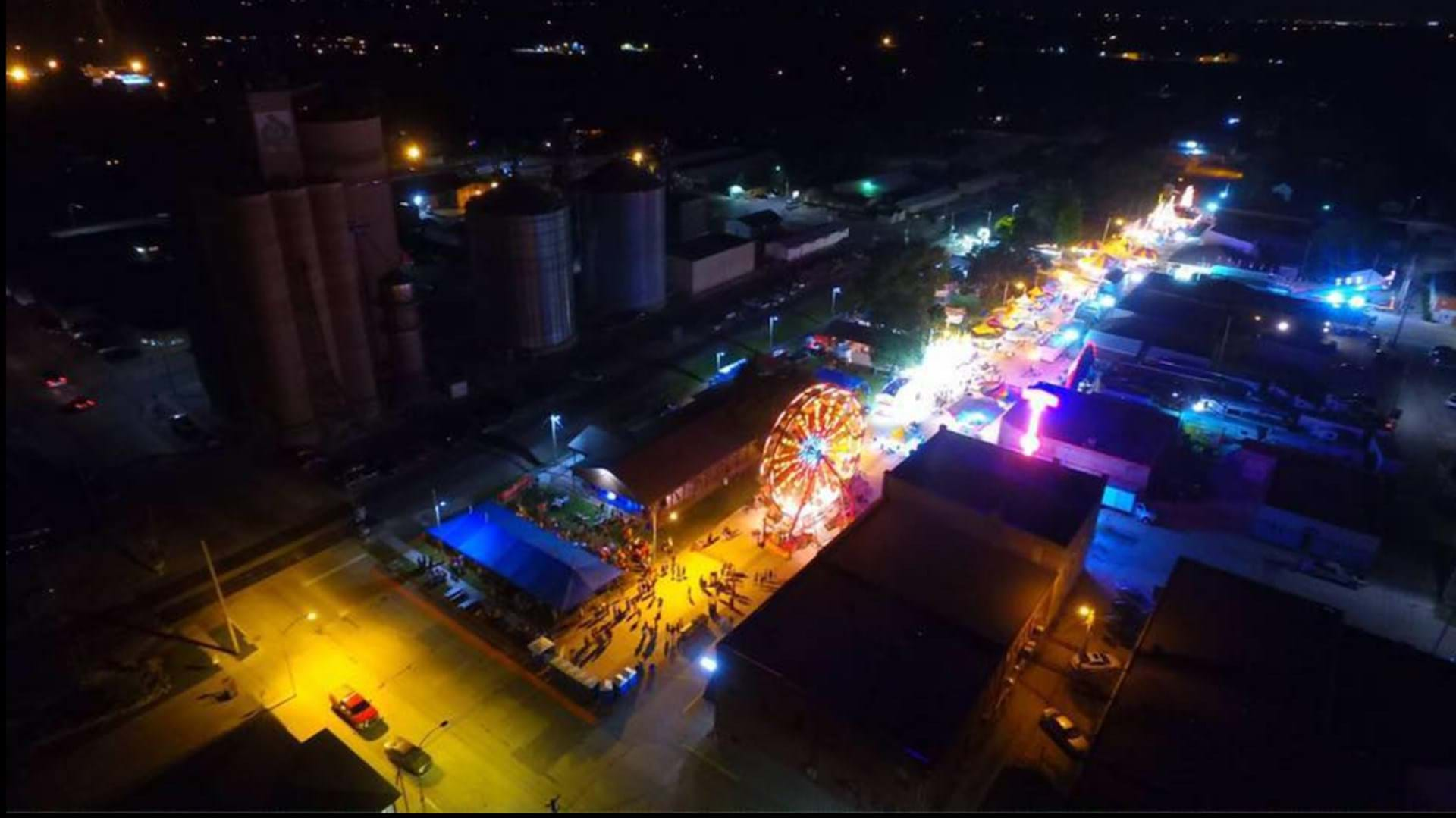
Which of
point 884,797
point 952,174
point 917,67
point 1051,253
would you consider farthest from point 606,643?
point 917,67

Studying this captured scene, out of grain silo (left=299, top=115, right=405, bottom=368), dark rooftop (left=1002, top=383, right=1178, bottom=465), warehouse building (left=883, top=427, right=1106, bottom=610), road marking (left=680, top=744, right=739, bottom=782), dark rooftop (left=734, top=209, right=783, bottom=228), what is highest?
grain silo (left=299, top=115, right=405, bottom=368)

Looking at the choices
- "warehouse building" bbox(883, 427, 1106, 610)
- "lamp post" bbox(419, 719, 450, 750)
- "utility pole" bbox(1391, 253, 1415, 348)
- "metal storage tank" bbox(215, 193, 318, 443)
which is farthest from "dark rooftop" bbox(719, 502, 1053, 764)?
"utility pole" bbox(1391, 253, 1415, 348)

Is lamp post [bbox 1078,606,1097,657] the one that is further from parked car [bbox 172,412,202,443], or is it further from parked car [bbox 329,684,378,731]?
parked car [bbox 172,412,202,443]

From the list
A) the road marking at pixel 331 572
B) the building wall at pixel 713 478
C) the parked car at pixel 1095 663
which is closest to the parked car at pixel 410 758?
the road marking at pixel 331 572

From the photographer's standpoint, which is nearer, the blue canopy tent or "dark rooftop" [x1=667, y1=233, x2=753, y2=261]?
the blue canopy tent

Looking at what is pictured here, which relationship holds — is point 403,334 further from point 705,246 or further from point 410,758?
point 705,246

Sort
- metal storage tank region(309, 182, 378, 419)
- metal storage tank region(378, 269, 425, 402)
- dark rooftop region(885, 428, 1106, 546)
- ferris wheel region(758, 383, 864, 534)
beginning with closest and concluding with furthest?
dark rooftop region(885, 428, 1106, 546)
ferris wheel region(758, 383, 864, 534)
metal storage tank region(309, 182, 378, 419)
metal storage tank region(378, 269, 425, 402)
